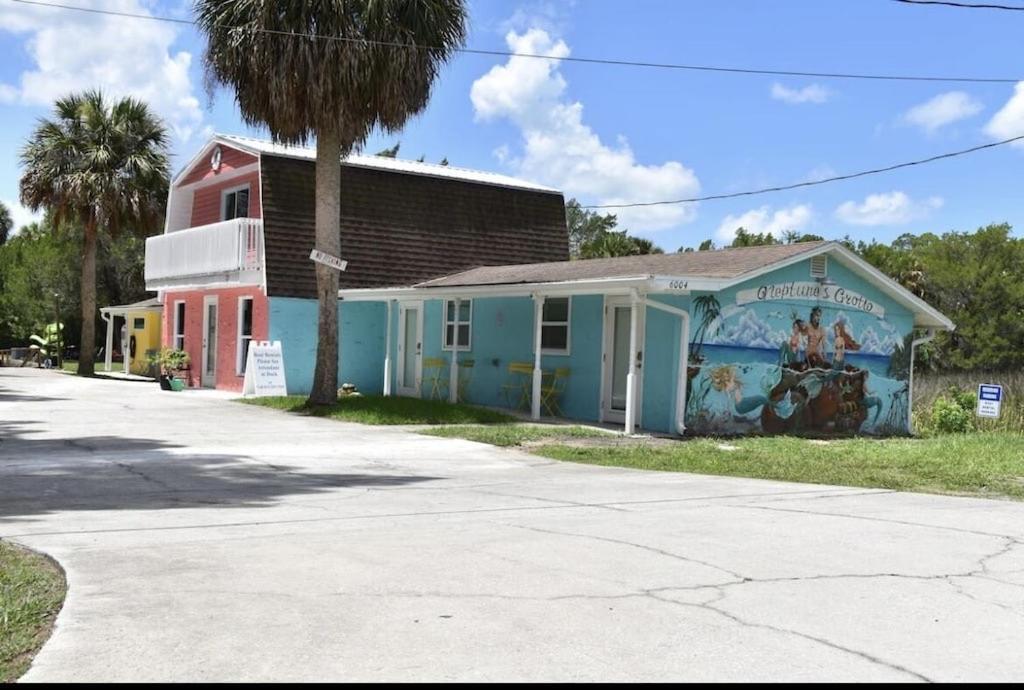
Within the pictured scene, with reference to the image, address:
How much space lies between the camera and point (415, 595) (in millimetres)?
5836

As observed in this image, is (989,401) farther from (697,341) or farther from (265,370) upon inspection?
(265,370)

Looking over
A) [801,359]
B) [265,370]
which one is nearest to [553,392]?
[801,359]

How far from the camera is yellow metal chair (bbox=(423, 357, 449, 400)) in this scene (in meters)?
22.7

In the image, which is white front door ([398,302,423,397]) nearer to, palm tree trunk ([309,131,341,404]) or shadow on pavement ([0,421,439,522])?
palm tree trunk ([309,131,341,404])

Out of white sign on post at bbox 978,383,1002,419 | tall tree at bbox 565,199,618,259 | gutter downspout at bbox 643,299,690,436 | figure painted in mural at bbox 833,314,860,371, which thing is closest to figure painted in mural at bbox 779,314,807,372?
figure painted in mural at bbox 833,314,860,371

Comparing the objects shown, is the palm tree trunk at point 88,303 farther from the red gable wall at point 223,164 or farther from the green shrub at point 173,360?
the green shrub at point 173,360

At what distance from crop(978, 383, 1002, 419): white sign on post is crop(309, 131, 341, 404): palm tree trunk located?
12852mm

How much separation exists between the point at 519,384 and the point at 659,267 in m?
4.23

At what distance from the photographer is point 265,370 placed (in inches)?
916

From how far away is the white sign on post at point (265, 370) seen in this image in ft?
76.0

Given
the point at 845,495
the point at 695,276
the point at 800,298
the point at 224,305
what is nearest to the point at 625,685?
the point at 845,495

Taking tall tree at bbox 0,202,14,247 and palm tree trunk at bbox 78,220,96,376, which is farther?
tall tree at bbox 0,202,14,247

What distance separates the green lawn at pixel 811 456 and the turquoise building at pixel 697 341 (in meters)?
1.34

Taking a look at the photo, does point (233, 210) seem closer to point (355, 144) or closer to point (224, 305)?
point (224, 305)
